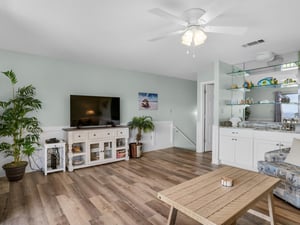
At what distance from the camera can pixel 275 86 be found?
11.7ft

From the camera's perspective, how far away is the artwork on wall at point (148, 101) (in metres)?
5.11

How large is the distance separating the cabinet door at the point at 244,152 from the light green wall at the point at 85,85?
98.3 inches

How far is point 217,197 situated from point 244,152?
2.42m

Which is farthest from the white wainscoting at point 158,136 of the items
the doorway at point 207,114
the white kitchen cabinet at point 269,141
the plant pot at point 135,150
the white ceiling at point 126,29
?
the white kitchen cabinet at point 269,141

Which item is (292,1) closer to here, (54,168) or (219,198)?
(219,198)

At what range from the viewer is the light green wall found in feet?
11.3

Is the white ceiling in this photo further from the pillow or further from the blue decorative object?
the pillow

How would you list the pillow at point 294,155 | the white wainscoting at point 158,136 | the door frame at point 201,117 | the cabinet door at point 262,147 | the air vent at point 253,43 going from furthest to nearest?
the door frame at point 201,117 < the white wainscoting at point 158,136 < the cabinet door at point 262,147 < the air vent at point 253,43 < the pillow at point 294,155

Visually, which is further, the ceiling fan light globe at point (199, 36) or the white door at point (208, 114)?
Result: the white door at point (208, 114)

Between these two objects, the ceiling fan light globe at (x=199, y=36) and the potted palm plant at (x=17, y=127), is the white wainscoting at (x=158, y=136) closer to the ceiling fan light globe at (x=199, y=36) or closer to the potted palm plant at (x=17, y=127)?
the potted palm plant at (x=17, y=127)

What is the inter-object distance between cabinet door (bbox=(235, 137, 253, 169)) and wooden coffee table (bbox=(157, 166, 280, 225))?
5.37ft

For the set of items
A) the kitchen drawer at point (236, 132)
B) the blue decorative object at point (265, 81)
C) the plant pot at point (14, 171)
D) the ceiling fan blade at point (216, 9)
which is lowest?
the plant pot at point (14, 171)

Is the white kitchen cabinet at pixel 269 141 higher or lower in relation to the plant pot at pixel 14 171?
higher

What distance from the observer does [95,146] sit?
13.0ft
